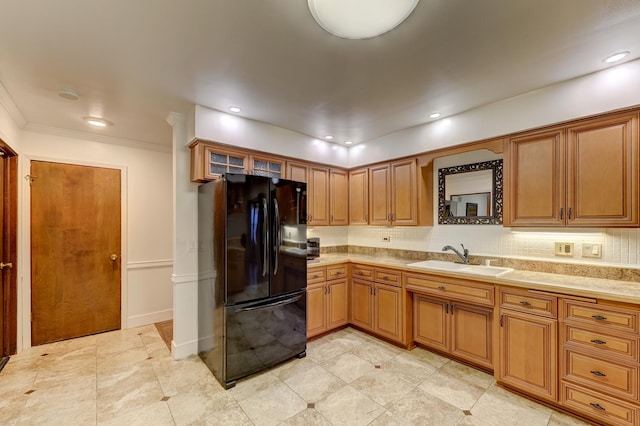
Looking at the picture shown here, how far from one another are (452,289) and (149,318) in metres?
3.93

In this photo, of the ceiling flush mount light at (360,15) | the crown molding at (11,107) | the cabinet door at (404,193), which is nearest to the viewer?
the ceiling flush mount light at (360,15)

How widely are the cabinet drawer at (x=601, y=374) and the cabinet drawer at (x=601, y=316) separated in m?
0.23

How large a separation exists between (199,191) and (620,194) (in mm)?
3640

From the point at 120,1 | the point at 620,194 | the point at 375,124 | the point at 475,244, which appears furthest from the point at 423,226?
the point at 120,1

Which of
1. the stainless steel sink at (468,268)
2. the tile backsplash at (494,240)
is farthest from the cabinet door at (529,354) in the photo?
the tile backsplash at (494,240)

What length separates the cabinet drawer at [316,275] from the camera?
323 cm

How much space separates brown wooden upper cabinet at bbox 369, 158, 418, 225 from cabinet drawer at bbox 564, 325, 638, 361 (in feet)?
5.46

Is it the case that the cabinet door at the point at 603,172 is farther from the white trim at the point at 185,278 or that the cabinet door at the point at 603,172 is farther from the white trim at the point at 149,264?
the white trim at the point at 149,264

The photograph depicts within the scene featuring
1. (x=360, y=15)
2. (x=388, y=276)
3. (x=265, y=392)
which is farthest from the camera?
(x=388, y=276)

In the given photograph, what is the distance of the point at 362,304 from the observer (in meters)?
3.48

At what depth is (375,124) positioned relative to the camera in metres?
3.28

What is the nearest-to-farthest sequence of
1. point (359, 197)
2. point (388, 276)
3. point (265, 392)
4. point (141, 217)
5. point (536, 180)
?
point (265, 392), point (536, 180), point (388, 276), point (141, 217), point (359, 197)

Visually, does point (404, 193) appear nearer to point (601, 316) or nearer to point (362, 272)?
point (362, 272)

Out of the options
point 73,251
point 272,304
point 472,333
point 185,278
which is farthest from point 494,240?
point 73,251
